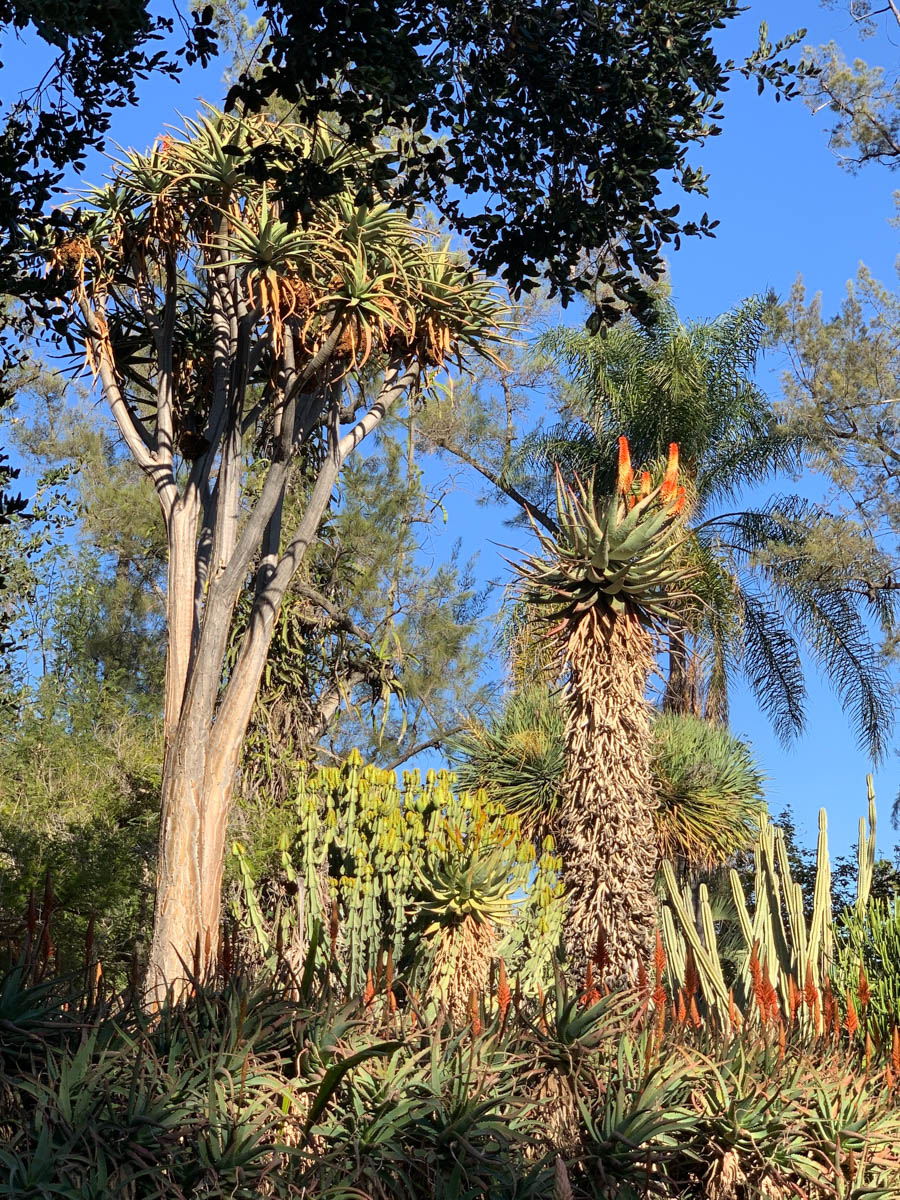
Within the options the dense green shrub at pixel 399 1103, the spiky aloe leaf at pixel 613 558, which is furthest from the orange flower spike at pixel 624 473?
the dense green shrub at pixel 399 1103

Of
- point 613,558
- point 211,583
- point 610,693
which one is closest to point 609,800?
point 610,693

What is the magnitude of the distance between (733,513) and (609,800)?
14.8 metres

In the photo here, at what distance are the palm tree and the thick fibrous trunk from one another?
1213cm

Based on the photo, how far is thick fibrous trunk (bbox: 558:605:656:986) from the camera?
7.67 m

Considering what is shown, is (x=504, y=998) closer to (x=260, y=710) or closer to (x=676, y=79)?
(x=676, y=79)

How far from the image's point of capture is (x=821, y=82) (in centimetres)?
2131

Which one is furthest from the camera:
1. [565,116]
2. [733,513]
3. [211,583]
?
[733,513]

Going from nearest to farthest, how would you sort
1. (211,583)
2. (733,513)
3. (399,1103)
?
(399,1103) → (211,583) → (733,513)

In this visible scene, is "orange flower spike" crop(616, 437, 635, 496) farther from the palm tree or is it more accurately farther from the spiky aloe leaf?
the palm tree

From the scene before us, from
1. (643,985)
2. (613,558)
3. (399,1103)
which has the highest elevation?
(613,558)

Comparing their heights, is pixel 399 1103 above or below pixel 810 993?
below

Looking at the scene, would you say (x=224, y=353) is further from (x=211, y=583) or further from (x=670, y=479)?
(x=670, y=479)

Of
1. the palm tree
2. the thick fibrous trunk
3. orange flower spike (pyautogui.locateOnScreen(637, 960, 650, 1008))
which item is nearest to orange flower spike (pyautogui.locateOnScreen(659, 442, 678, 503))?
the thick fibrous trunk

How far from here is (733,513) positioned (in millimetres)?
21797
